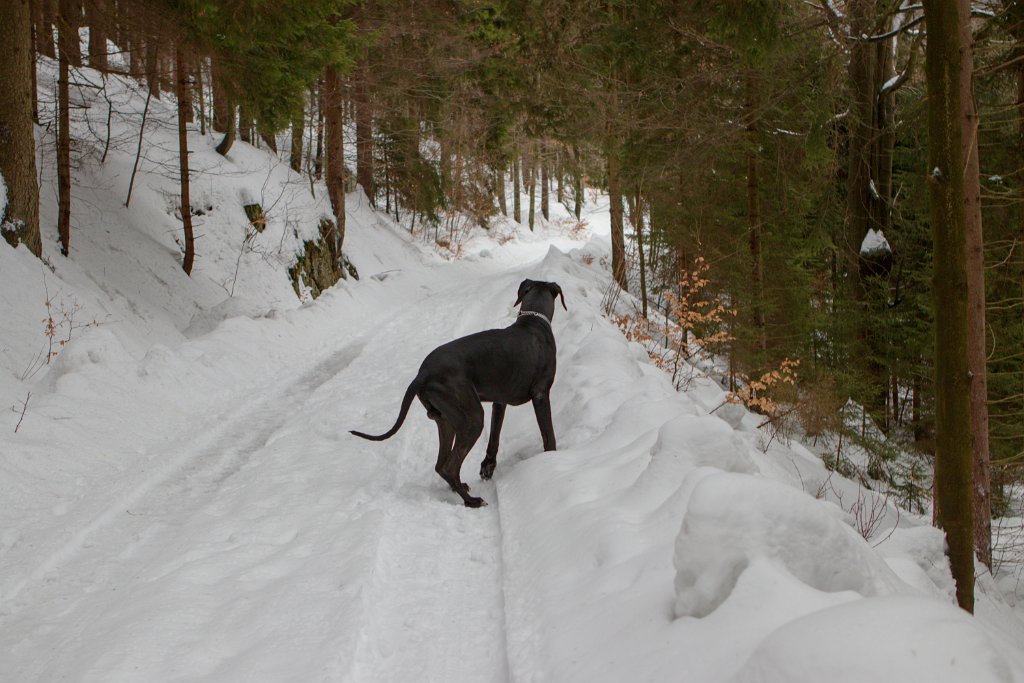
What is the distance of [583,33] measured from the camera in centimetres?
1434

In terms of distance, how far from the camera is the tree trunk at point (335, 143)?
61.4ft

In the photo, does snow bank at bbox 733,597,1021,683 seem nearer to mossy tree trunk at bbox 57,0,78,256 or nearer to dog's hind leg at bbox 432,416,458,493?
dog's hind leg at bbox 432,416,458,493

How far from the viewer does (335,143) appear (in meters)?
19.5

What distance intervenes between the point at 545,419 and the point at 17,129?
9.08 metres

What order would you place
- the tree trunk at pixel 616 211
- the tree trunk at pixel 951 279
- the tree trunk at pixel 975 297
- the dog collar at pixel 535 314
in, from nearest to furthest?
the tree trunk at pixel 951 279
the tree trunk at pixel 975 297
the dog collar at pixel 535 314
the tree trunk at pixel 616 211

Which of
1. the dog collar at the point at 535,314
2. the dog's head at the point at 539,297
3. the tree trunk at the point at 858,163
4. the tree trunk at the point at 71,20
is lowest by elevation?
the dog collar at the point at 535,314

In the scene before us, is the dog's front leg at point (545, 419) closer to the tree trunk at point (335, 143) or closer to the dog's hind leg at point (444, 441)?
the dog's hind leg at point (444, 441)

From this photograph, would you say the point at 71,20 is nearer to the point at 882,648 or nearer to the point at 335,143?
the point at 335,143

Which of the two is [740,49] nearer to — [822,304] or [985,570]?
[985,570]

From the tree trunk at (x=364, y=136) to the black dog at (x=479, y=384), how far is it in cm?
1668

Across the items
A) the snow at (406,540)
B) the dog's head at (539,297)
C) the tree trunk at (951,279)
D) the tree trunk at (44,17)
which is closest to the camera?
the snow at (406,540)

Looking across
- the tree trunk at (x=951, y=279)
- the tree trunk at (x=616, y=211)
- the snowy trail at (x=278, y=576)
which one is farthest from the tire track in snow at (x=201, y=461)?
the tree trunk at (x=616, y=211)

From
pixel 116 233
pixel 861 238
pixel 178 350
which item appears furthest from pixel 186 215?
pixel 861 238

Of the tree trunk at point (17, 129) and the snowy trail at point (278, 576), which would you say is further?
the tree trunk at point (17, 129)
